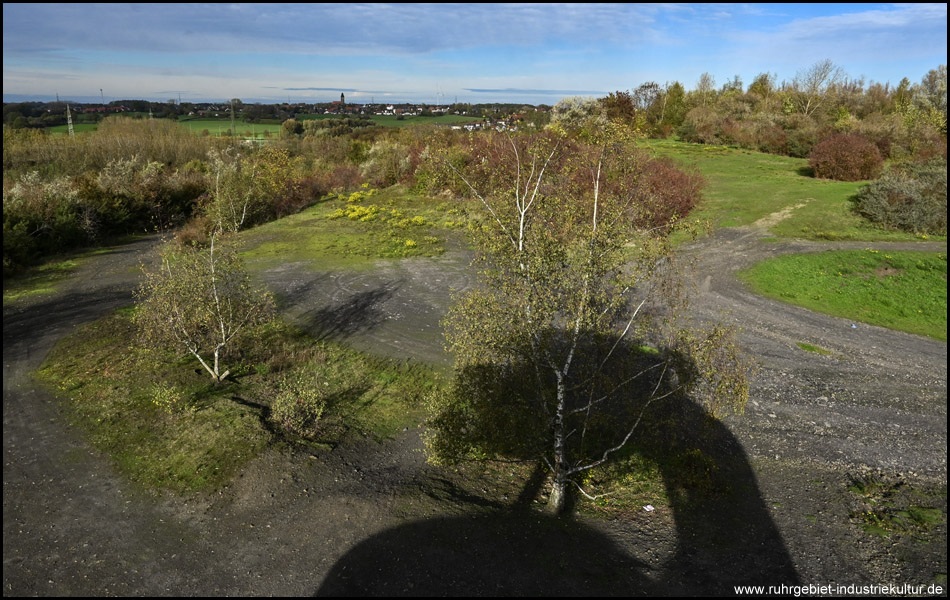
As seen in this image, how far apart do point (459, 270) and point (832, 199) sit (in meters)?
25.3

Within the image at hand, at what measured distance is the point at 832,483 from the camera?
388 inches

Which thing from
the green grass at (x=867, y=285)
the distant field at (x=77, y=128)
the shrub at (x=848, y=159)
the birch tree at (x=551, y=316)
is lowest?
the green grass at (x=867, y=285)

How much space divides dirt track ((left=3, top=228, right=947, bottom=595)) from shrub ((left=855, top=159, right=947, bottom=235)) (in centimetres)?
1656

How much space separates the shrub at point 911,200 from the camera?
1004 inches

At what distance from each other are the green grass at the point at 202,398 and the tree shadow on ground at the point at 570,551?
391cm

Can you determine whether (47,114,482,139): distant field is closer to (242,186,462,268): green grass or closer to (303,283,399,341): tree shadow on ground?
(242,186,462,268): green grass

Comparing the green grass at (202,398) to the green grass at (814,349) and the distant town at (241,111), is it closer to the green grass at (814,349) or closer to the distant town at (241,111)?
the green grass at (814,349)

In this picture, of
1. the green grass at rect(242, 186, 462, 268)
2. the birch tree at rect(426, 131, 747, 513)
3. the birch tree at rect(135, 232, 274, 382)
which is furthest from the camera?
the green grass at rect(242, 186, 462, 268)

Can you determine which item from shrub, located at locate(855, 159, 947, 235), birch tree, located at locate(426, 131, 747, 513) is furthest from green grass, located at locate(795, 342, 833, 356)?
shrub, located at locate(855, 159, 947, 235)

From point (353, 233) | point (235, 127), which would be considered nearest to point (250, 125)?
point (235, 127)

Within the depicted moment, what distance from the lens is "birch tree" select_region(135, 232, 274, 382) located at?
1291cm

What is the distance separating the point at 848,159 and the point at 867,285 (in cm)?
2417

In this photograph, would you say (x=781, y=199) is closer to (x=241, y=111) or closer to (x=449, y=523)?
(x=449, y=523)

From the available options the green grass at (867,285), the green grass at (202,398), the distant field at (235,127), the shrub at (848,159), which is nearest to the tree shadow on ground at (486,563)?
the green grass at (202,398)
